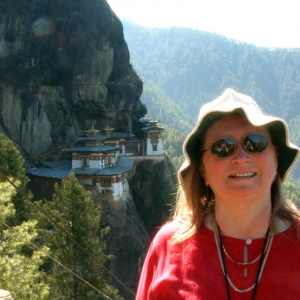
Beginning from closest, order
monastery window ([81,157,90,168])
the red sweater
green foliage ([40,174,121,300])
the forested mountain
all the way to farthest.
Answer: the red sweater → green foliage ([40,174,121,300]) → monastery window ([81,157,90,168]) → the forested mountain

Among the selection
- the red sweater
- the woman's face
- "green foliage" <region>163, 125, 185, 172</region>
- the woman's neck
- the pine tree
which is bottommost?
"green foliage" <region>163, 125, 185, 172</region>

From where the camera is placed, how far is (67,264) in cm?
1282

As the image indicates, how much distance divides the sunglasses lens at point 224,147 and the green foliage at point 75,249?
11.3 m

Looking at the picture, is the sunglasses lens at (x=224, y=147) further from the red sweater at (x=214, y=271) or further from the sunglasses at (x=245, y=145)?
the red sweater at (x=214, y=271)

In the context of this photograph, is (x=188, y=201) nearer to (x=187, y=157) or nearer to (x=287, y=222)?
(x=187, y=157)

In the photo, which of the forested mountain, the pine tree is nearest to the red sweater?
the pine tree

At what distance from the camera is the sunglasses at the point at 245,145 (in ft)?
6.38

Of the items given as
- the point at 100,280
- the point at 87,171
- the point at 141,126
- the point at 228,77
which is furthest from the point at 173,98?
the point at 100,280

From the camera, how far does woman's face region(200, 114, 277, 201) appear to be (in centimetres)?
195

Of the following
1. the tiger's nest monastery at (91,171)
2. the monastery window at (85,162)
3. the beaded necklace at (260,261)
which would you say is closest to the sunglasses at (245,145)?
the beaded necklace at (260,261)

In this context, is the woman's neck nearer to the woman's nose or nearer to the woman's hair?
the woman's hair

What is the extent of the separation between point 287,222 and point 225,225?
0.33 meters

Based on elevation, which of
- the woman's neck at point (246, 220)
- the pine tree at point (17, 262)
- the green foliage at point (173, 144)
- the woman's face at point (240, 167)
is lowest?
the green foliage at point (173, 144)

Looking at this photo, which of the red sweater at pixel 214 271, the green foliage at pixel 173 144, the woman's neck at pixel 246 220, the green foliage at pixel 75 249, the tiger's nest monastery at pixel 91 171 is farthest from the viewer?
the green foliage at pixel 173 144
